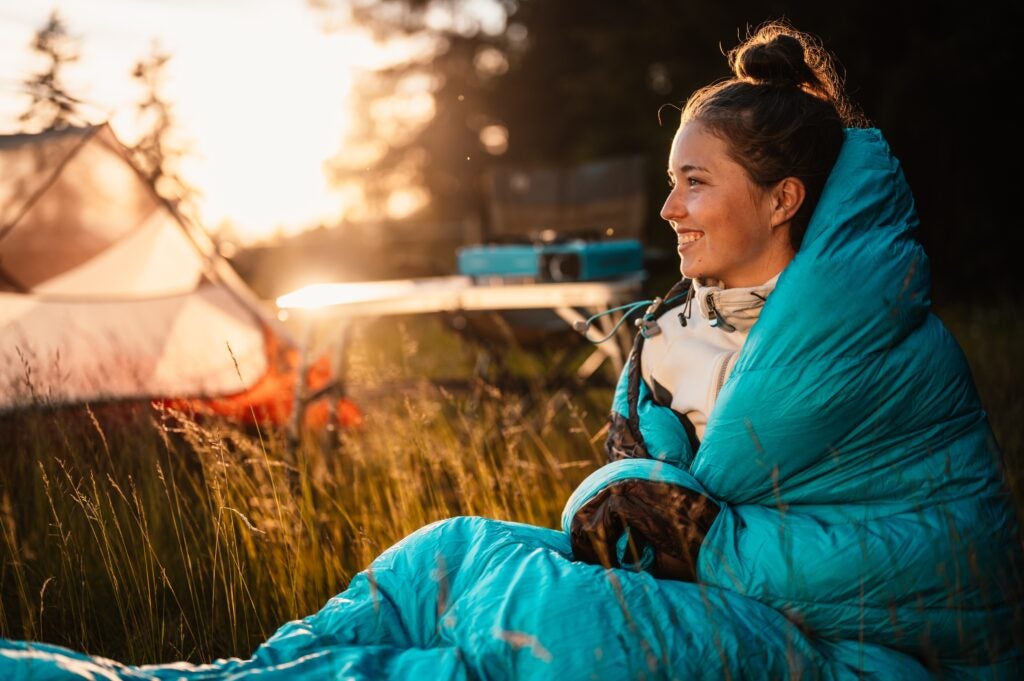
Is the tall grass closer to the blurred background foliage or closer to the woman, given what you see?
the woman

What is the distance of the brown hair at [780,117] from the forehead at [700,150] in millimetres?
11

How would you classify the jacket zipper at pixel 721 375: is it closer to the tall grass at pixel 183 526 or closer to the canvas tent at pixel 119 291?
the tall grass at pixel 183 526

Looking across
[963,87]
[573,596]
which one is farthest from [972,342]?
[573,596]

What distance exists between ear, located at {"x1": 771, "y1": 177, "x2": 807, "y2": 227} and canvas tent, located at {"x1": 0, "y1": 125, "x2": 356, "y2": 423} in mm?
2256

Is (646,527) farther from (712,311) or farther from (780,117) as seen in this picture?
(780,117)

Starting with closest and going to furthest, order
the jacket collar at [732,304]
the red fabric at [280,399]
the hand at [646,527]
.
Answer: the hand at [646,527], the jacket collar at [732,304], the red fabric at [280,399]

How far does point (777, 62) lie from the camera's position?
4.98 ft

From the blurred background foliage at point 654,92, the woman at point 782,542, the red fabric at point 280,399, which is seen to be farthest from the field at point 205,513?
the blurred background foliage at point 654,92

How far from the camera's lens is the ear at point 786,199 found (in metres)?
1.47

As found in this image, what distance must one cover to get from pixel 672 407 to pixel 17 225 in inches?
121

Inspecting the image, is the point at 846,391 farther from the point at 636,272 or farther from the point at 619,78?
the point at 619,78

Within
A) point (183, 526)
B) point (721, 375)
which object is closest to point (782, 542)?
point (721, 375)

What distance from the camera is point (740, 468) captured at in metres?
1.29

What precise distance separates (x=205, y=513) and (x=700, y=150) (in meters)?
1.51
